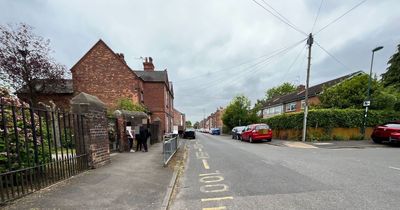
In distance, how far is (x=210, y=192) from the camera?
535 centimetres

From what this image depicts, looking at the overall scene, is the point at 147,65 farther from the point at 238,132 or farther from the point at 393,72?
the point at 393,72

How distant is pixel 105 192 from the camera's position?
5098mm

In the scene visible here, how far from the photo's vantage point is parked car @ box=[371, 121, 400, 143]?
1455cm

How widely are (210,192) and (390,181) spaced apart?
15.2 ft

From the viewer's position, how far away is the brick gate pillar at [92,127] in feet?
24.3

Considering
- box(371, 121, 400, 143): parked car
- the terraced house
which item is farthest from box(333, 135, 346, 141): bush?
the terraced house

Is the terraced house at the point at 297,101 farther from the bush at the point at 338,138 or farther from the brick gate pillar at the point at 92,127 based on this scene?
the brick gate pillar at the point at 92,127

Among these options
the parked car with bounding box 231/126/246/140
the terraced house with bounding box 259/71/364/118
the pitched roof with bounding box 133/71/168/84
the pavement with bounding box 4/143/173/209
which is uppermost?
the pitched roof with bounding box 133/71/168/84

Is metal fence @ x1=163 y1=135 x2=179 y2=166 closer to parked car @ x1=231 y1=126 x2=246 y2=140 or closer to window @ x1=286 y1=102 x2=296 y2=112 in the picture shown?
parked car @ x1=231 y1=126 x2=246 y2=140

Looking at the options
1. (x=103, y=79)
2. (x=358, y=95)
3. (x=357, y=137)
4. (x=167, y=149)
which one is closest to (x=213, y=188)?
(x=167, y=149)

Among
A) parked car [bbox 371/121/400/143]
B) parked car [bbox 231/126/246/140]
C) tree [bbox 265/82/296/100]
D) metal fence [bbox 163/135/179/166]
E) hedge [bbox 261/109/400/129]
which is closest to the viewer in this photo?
metal fence [bbox 163/135/179/166]

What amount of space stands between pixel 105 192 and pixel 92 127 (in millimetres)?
3208

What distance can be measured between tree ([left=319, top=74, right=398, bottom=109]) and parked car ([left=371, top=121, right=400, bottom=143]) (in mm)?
5146

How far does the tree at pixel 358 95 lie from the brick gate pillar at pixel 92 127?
70.3 ft
